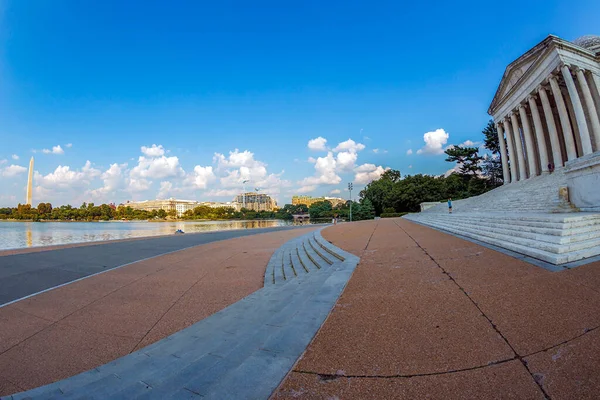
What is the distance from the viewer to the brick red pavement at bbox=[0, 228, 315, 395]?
3572 millimetres

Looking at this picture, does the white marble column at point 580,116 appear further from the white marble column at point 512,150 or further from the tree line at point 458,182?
the tree line at point 458,182

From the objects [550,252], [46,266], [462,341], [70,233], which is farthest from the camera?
[70,233]

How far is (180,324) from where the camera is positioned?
180 inches

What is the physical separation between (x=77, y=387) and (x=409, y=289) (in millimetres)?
4729

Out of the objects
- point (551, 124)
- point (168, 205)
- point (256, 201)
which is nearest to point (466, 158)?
point (551, 124)

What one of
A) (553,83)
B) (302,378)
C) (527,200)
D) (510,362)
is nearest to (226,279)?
(302,378)

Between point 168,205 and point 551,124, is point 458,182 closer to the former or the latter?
point 551,124

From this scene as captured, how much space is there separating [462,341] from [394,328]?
733mm

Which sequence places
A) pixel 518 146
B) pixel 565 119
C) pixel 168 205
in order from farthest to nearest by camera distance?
pixel 168 205
pixel 518 146
pixel 565 119

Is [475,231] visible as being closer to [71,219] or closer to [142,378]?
[142,378]

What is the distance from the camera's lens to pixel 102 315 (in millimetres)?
5125

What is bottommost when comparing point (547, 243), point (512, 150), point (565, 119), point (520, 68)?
point (547, 243)

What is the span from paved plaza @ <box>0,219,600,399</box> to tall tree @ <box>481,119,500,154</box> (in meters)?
53.0

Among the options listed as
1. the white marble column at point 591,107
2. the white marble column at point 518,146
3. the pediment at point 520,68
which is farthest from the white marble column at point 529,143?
the white marble column at point 591,107
